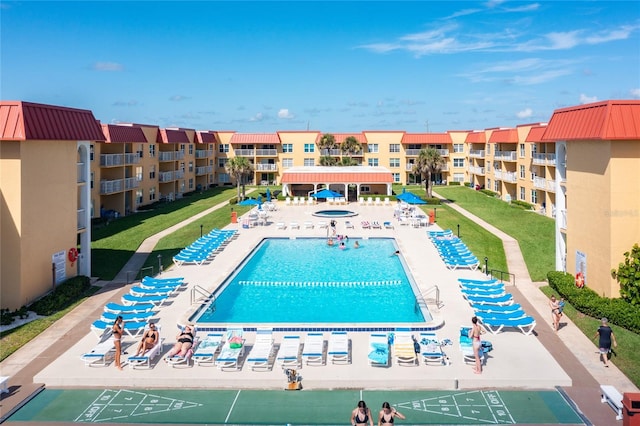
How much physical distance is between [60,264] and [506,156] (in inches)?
1895

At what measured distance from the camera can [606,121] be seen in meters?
20.5

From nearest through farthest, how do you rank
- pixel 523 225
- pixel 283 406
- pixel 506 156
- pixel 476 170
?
pixel 283 406, pixel 523 225, pixel 506 156, pixel 476 170

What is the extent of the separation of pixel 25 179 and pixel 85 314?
6.08m

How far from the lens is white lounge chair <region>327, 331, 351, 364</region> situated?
16297 mm

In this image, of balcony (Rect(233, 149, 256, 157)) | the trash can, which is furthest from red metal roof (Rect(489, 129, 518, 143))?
the trash can

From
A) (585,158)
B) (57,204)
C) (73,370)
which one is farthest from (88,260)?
(585,158)

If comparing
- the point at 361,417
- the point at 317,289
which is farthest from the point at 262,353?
the point at 317,289

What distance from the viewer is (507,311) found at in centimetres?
2014

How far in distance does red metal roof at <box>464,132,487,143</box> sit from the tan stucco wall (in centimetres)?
5435

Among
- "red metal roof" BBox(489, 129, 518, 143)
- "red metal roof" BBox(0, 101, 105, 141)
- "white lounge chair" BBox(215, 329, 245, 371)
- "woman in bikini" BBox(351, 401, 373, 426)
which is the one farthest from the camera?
"red metal roof" BBox(489, 129, 518, 143)

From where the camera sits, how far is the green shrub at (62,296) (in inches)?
847

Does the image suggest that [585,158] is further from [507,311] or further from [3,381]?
[3,381]

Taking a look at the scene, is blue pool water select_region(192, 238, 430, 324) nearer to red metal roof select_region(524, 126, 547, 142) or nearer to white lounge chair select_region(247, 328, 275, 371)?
→ white lounge chair select_region(247, 328, 275, 371)

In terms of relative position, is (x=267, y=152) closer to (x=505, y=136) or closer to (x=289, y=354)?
(x=505, y=136)
